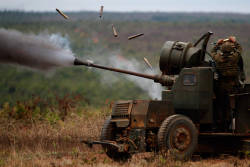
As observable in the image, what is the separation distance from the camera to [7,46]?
1364 centimetres

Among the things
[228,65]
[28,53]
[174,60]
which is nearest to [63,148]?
[28,53]

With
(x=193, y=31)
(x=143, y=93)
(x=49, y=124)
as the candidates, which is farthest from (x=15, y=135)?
(x=193, y=31)

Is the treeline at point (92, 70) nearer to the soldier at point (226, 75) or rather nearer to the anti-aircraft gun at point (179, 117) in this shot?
the anti-aircraft gun at point (179, 117)

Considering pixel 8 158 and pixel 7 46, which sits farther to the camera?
pixel 7 46

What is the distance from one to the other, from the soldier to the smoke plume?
12.0 ft

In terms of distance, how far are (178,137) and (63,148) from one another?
3.91 metres

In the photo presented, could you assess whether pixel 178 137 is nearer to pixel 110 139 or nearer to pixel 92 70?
pixel 110 139

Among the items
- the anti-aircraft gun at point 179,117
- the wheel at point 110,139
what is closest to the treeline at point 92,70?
the anti-aircraft gun at point 179,117

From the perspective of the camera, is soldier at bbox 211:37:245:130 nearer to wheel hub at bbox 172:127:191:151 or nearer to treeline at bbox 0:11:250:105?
wheel hub at bbox 172:127:191:151

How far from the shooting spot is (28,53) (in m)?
13.8

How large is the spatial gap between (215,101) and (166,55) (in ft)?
5.39

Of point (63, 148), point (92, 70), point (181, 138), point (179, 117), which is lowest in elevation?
point (63, 148)

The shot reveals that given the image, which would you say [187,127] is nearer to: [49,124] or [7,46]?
[7,46]

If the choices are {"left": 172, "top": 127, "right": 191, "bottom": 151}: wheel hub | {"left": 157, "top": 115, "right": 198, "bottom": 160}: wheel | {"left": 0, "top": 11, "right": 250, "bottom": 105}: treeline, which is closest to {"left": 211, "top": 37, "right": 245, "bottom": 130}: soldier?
{"left": 157, "top": 115, "right": 198, "bottom": 160}: wheel
